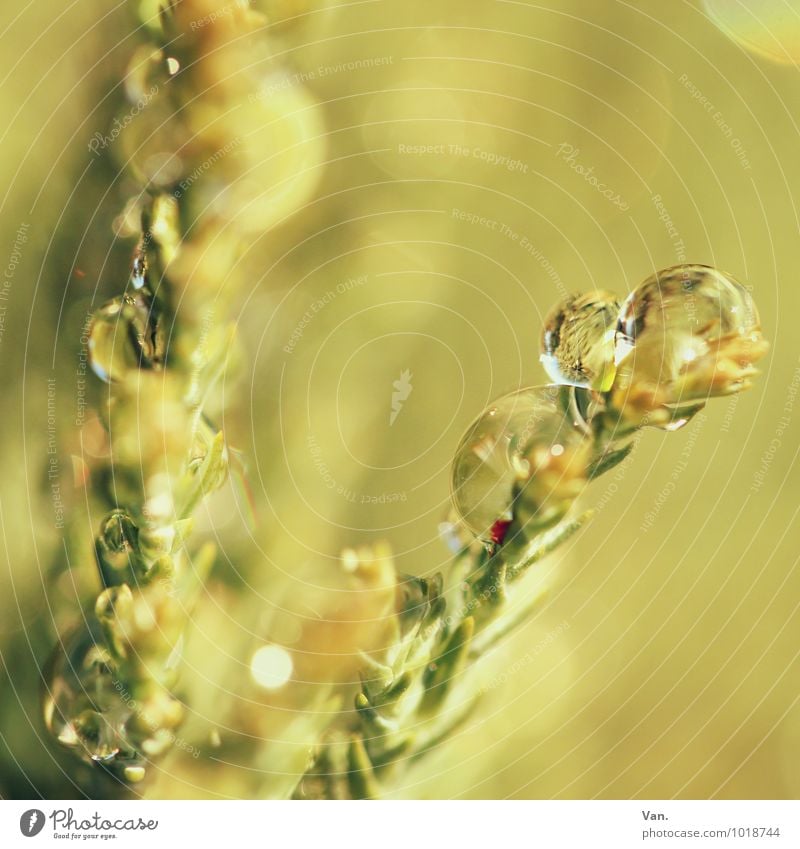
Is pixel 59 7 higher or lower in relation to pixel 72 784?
higher

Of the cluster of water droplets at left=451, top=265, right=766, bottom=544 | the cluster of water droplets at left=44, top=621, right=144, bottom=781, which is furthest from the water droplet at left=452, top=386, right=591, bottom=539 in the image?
the cluster of water droplets at left=44, top=621, right=144, bottom=781

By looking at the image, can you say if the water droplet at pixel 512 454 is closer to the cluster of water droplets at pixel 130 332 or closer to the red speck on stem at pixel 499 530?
the red speck on stem at pixel 499 530

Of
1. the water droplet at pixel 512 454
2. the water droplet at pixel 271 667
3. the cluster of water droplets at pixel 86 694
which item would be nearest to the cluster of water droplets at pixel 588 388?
A: the water droplet at pixel 512 454

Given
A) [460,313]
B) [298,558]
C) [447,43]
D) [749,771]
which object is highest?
[447,43]

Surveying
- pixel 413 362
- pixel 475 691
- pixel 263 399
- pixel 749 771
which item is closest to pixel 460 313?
pixel 413 362

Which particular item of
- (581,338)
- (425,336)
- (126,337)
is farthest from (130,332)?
(581,338)

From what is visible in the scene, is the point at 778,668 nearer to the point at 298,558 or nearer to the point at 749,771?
the point at 749,771
